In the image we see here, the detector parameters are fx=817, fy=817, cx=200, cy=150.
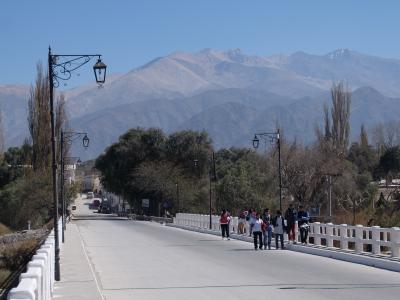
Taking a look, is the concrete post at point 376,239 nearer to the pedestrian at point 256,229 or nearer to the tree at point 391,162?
the pedestrian at point 256,229

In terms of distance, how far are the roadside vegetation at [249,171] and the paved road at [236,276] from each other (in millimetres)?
30828

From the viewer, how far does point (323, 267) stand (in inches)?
914

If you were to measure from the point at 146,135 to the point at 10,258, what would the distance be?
69.0 metres

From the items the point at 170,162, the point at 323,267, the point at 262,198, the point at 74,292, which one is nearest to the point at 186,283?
the point at 74,292

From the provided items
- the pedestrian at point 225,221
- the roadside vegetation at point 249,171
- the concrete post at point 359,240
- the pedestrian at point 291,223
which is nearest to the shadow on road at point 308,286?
the concrete post at point 359,240

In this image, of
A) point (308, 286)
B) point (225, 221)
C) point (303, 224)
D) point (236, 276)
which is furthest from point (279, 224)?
point (308, 286)

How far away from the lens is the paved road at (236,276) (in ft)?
54.9

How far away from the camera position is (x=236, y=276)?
20.7m

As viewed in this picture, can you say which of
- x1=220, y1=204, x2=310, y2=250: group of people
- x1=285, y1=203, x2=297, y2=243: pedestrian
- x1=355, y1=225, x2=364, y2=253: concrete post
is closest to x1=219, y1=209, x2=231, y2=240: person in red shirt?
x1=220, y1=204, x2=310, y2=250: group of people

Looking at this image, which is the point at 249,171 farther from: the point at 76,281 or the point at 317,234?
the point at 76,281

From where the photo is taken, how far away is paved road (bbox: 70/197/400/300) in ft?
54.9

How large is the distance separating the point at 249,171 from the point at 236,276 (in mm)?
50616

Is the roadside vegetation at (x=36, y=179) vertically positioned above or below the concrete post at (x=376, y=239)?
above

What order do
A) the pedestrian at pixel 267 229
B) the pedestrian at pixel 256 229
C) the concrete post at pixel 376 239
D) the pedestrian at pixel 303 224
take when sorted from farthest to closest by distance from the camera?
1. the pedestrian at pixel 267 229
2. the pedestrian at pixel 256 229
3. the pedestrian at pixel 303 224
4. the concrete post at pixel 376 239
